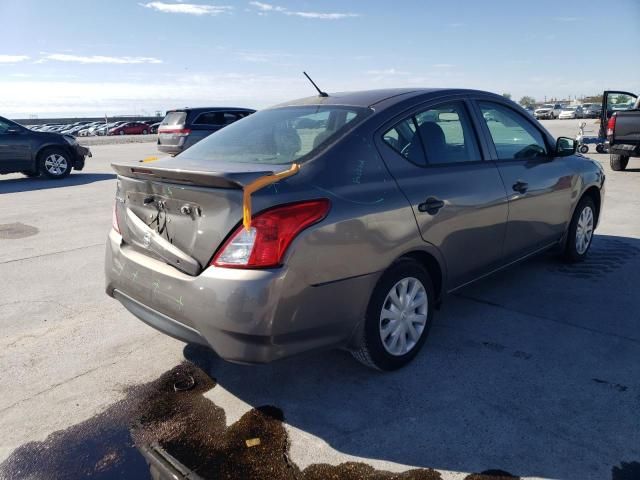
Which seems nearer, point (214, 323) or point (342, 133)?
point (214, 323)

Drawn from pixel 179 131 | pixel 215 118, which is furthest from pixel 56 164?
pixel 215 118

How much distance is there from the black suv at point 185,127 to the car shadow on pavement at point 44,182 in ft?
6.88

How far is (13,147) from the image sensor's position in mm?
12000

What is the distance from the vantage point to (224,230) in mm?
2586

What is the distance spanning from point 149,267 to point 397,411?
5.17 ft

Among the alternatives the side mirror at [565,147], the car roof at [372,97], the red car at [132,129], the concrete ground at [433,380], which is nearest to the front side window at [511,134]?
the side mirror at [565,147]

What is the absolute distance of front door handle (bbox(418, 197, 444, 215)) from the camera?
3186 mm

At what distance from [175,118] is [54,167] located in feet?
13.1

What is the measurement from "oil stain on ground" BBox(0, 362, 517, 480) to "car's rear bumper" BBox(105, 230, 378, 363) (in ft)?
1.41

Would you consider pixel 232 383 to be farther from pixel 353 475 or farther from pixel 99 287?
pixel 99 287

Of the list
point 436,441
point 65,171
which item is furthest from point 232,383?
point 65,171

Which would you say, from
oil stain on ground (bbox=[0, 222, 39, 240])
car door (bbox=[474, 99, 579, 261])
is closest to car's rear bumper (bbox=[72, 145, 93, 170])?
oil stain on ground (bbox=[0, 222, 39, 240])

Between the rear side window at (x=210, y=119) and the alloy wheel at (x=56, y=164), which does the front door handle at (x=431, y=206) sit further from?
the rear side window at (x=210, y=119)

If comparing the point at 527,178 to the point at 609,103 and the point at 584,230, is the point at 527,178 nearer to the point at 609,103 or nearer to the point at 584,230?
the point at 584,230
